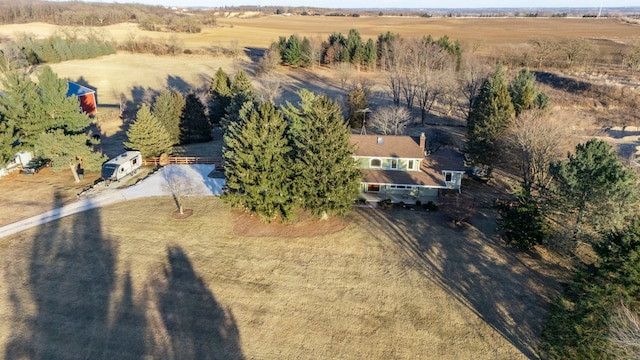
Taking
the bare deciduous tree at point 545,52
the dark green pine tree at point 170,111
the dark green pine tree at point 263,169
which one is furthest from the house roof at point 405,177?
the bare deciduous tree at point 545,52

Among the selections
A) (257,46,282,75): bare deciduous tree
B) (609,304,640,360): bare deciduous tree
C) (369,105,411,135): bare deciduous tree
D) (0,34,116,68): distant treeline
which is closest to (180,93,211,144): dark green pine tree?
(369,105,411,135): bare deciduous tree

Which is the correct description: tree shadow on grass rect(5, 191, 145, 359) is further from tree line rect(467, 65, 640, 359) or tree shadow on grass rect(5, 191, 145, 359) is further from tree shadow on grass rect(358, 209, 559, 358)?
tree line rect(467, 65, 640, 359)

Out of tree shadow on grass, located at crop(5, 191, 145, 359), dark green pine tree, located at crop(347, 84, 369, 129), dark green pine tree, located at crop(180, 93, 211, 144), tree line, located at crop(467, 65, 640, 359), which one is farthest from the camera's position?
dark green pine tree, located at crop(347, 84, 369, 129)

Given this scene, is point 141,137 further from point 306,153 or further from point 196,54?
point 196,54

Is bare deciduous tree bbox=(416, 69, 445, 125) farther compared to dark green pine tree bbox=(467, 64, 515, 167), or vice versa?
bare deciduous tree bbox=(416, 69, 445, 125)

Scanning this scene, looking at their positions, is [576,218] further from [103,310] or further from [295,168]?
[103,310]

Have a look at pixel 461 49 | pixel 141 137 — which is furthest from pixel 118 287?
pixel 461 49
